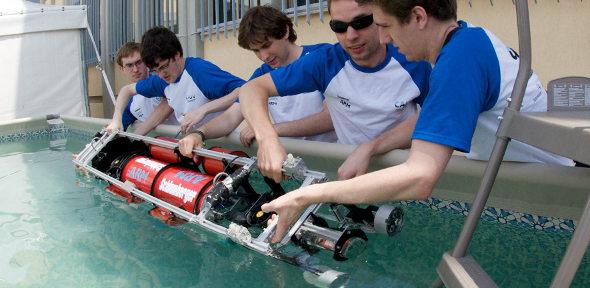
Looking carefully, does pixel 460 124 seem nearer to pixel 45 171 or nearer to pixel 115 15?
pixel 45 171

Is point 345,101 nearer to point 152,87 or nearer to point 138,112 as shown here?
point 152,87

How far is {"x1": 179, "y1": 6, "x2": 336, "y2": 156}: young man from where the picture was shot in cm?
271

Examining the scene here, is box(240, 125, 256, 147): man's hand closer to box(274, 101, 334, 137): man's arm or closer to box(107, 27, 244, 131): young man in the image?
box(274, 101, 334, 137): man's arm

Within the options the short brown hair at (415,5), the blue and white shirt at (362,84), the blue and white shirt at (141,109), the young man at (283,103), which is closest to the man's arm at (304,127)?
the young man at (283,103)

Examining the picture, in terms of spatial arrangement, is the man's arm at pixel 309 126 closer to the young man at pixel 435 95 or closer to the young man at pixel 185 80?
the young man at pixel 185 80

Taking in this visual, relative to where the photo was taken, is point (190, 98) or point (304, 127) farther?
point (190, 98)

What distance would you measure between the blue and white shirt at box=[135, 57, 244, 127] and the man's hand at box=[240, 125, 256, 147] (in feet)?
2.04

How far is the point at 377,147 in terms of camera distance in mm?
2018

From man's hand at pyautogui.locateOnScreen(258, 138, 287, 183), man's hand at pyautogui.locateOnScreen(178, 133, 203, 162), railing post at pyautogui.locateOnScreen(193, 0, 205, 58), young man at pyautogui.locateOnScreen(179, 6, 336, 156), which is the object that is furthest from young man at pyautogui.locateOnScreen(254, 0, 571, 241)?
railing post at pyautogui.locateOnScreen(193, 0, 205, 58)

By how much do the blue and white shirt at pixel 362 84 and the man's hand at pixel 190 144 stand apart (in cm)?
57

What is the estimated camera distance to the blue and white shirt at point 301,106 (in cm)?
289

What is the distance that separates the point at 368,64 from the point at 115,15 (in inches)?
316

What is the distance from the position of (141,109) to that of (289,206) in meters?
2.98

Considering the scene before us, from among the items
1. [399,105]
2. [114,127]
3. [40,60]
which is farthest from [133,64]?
[40,60]
